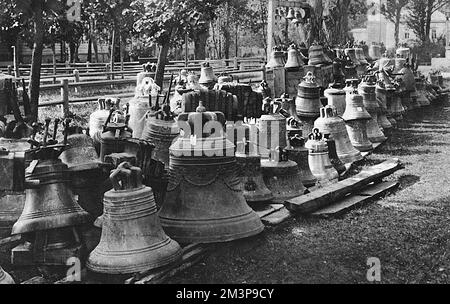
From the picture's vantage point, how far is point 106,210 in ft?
16.0

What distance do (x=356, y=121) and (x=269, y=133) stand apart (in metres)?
3.40

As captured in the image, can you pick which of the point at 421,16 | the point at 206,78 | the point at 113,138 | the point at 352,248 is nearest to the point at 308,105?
the point at 206,78

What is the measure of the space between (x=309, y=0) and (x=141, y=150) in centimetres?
1564

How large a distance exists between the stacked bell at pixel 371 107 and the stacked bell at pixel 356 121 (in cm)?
85

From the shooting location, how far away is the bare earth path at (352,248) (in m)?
5.03

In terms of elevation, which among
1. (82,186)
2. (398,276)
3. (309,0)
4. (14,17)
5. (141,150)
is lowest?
(398,276)

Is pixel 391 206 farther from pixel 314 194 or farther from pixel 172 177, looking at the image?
pixel 172 177

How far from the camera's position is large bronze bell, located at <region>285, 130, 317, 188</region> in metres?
7.98

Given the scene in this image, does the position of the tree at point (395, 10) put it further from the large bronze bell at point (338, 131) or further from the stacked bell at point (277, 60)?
the large bronze bell at point (338, 131)

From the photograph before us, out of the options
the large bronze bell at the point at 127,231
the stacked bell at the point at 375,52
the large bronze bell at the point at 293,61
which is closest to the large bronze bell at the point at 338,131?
the large bronze bell at the point at 293,61

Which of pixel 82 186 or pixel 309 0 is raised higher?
pixel 309 0

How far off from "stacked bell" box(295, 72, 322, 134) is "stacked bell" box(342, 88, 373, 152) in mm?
564
